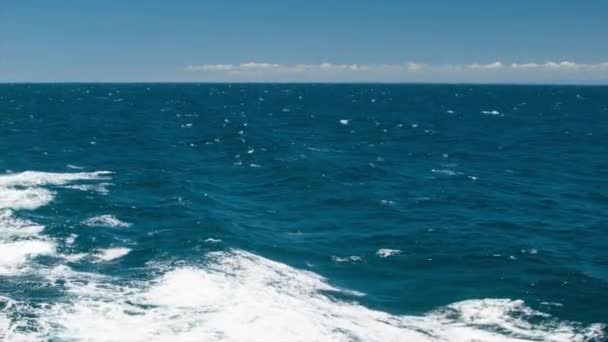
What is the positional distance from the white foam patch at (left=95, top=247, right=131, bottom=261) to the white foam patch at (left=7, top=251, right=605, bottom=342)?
3.19 metres

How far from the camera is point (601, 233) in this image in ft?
163

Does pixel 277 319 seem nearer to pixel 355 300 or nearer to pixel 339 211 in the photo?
pixel 355 300

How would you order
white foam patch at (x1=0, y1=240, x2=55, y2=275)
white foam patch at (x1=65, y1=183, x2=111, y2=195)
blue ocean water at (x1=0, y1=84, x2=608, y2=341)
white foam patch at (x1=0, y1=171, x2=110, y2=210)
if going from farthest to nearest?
1. white foam patch at (x1=65, y1=183, x2=111, y2=195)
2. white foam patch at (x1=0, y1=171, x2=110, y2=210)
3. white foam patch at (x1=0, y1=240, x2=55, y2=275)
4. blue ocean water at (x1=0, y1=84, x2=608, y2=341)

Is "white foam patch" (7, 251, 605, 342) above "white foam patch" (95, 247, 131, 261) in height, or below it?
below

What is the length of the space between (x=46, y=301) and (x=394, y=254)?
2492 cm

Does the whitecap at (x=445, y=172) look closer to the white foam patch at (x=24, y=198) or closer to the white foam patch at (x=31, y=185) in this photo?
the white foam patch at (x=31, y=185)

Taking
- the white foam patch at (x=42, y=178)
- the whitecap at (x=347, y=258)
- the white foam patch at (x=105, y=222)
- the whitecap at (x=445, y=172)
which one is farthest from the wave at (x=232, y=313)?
the whitecap at (x=445, y=172)

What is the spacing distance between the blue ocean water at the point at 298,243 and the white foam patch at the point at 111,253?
0.14 meters

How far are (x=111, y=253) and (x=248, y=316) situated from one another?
15082mm

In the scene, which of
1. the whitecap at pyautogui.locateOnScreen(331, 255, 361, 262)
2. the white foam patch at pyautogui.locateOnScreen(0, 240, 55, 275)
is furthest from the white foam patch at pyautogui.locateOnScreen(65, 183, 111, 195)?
the whitecap at pyautogui.locateOnScreen(331, 255, 361, 262)

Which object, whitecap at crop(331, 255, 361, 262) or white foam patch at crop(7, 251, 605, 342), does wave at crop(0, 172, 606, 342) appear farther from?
whitecap at crop(331, 255, 361, 262)

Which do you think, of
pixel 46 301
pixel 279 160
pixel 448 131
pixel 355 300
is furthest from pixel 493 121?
pixel 46 301

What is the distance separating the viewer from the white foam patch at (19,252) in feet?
123

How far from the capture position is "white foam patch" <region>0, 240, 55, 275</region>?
37.4 m
